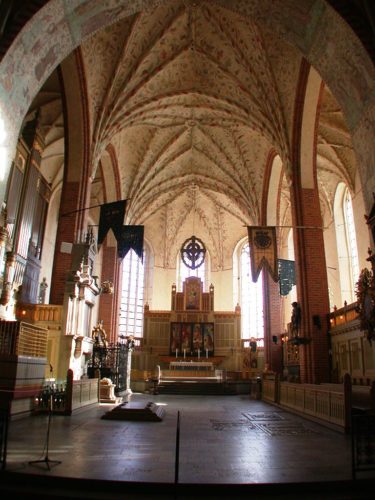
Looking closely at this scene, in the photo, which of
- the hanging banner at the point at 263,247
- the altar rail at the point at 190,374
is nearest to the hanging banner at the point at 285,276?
the hanging banner at the point at 263,247

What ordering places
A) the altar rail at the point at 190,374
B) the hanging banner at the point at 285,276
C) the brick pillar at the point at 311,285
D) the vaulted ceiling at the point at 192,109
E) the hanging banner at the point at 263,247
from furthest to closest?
the altar rail at the point at 190,374, the hanging banner at the point at 285,276, the hanging banner at the point at 263,247, the vaulted ceiling at the point at 192,109, the brick pillar at the point at 311,285

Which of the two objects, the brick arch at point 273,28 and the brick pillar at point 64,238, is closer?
the brick arch at point 273,28

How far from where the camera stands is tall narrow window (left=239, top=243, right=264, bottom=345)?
1171 inches

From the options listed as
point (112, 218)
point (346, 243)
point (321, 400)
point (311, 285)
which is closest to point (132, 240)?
point (112, 218)

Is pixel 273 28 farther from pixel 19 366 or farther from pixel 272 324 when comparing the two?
pixel 272 324

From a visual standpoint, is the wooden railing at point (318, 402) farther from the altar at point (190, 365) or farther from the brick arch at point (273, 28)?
the altar at point (190, 365)

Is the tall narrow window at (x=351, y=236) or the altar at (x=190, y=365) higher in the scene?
the tall narrow window at (x=351, y=236)

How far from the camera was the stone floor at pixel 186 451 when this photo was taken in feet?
14.9

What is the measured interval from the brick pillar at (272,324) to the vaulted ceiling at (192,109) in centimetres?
428

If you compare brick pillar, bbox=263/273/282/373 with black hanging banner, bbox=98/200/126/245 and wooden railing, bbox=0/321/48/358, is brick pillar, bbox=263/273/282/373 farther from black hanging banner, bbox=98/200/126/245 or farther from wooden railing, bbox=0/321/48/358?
wooden railing, bbox=0/321/48/358

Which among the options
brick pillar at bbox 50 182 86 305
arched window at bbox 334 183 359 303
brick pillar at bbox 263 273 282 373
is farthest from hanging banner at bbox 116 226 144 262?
arched window at bbox 334 183 359 303

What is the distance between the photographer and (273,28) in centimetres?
1051

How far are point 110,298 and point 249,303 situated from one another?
36.9 ft

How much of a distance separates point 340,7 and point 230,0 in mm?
3125
